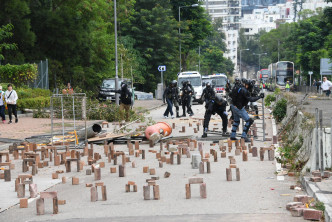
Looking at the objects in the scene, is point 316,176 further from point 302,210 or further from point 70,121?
point 70,121

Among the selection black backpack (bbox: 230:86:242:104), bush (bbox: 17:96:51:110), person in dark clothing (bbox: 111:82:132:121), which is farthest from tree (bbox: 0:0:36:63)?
black backpack (bbox: 230:86:242:104)

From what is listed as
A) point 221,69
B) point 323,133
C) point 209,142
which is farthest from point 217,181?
point 221,69

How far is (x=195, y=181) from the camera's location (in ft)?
28.8

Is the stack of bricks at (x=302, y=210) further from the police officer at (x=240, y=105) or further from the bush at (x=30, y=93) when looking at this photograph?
the bush at (x=30, y=93)

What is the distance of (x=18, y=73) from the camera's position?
109ft

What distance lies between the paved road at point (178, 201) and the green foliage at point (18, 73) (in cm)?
2175

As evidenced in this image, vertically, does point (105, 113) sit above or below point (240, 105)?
below

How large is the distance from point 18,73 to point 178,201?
85.0 feet

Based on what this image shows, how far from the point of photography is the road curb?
698cm

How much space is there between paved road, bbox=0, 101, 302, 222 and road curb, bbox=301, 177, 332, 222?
0.72 ft

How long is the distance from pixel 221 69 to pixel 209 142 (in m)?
107

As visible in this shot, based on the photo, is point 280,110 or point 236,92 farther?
point 280,110

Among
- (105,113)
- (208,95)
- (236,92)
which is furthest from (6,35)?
(236,92)

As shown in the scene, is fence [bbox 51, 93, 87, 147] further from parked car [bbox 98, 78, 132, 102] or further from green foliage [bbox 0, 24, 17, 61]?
parked car [bbox 98, 78, 132, 102]
